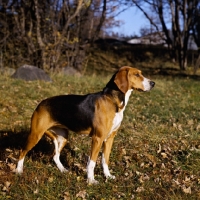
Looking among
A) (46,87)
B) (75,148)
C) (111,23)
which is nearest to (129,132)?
(75,148)

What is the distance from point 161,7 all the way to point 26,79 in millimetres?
14443

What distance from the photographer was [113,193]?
5422 mm

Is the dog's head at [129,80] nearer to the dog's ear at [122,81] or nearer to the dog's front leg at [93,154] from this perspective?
the dog's ear at [122,81]

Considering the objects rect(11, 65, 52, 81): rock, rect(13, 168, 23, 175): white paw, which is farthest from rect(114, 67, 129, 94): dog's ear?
rect(11, 65, 52, 81): rock

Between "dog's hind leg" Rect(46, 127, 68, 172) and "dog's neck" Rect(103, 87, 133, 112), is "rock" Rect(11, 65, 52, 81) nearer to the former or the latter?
"dog's hind leg" Rect(46, 127, 68, 172)

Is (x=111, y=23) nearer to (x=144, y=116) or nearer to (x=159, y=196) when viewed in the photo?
(x=144, y=116)

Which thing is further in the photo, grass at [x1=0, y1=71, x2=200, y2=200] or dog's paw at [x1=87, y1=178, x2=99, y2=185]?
dog's paw at [x1=87, y1=178, x2=99, y2=185]

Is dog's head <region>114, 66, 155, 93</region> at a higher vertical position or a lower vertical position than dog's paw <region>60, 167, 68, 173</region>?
higher

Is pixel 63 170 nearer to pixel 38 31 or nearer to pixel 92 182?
pixel 92 182

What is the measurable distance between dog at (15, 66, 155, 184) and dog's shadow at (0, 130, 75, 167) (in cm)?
84

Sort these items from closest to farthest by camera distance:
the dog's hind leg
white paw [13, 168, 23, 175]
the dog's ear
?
the dog's ear
white paw [13, 168, 23, 175]
the dog's hind leg

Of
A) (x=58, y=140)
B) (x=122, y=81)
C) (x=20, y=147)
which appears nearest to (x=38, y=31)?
(x=20, y=147)

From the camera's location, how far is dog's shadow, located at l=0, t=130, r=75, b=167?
692 centimetres

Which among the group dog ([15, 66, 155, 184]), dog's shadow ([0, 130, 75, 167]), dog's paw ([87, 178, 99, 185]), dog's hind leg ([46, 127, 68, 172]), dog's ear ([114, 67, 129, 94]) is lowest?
dog's shadow ([0, 130, 75, 167])
